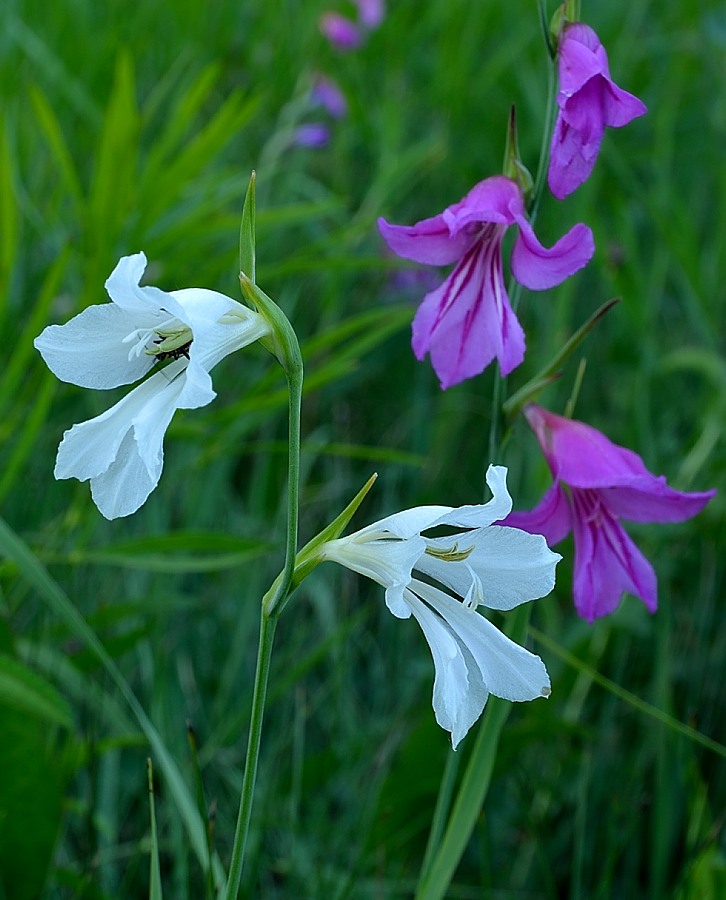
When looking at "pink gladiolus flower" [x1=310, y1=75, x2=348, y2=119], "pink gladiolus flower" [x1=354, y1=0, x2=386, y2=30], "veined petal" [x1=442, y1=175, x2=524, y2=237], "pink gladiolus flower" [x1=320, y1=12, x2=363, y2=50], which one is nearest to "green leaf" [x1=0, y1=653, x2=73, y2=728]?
"veined petal" [x1=442, y1=175, x2=524, y2=237]

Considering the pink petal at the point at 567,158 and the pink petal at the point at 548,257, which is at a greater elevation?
the pink petal at the point at 567,158

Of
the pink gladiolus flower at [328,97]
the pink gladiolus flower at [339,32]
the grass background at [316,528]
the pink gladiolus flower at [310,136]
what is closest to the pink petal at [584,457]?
the grass background at [316,528]

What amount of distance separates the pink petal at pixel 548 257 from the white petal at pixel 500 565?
0.75ft

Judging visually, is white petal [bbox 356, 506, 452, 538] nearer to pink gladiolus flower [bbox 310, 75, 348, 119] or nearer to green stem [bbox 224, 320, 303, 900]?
green stem [bbox 224, 320, 303, 900]

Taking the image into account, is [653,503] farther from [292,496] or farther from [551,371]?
[292,496]

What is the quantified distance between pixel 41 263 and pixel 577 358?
1086 millimetres

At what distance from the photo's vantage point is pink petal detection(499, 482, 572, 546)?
845mm

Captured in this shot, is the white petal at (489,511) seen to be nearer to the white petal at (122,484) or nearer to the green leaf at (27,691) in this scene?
the white petal at (122,484)

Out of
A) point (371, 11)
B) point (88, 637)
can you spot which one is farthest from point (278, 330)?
point (371, 11)

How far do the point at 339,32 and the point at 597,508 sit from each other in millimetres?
2408

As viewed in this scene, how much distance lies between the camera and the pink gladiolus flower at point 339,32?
2.99 metres

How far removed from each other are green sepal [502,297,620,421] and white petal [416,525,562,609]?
0.21 meters

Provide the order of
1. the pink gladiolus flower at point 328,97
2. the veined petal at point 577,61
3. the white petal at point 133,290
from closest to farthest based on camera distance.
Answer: the white petal at point 133,290 → the veined petal at point 577,61 → the pink gladiolus flower at point 328,97

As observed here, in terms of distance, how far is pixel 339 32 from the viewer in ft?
9.81
